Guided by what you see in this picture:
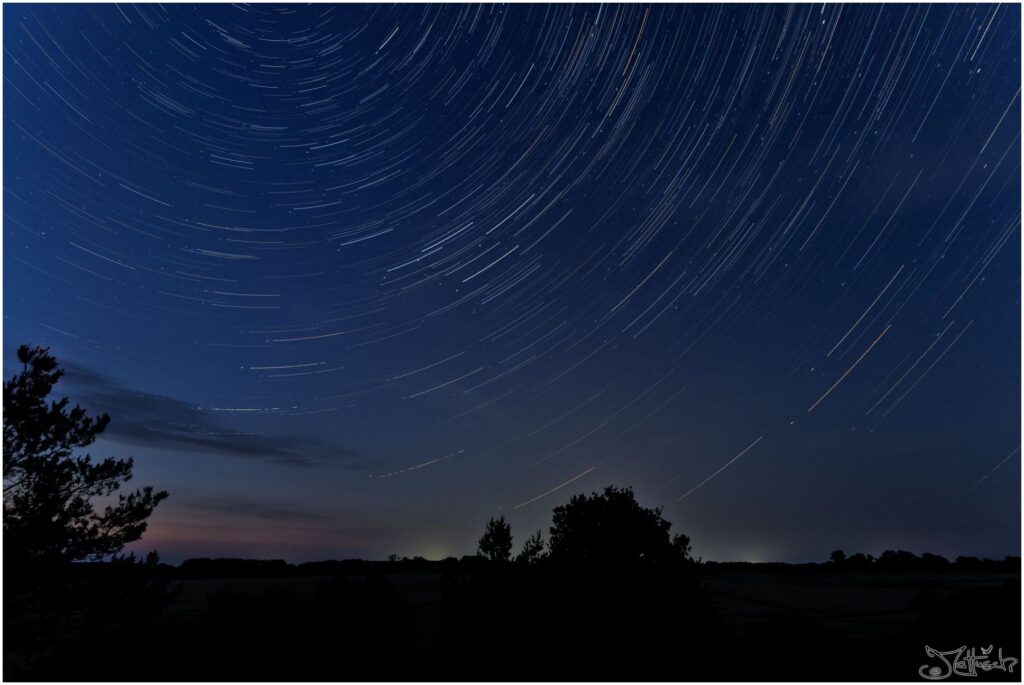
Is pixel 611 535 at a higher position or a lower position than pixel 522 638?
higher

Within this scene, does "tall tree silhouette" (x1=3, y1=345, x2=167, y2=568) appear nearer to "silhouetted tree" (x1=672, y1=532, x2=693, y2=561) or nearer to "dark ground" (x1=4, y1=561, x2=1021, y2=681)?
"dark ground" (x1=4, y1=561, x2=1021, y2=681)

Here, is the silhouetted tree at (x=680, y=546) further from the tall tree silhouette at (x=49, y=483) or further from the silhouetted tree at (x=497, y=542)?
the tall tree silhouette at (x=49, y=483)

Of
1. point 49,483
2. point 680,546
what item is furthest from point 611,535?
point 49,483

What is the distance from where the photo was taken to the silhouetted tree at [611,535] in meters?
12.9

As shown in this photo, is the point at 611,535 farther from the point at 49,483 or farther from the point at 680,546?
the point at 49,483

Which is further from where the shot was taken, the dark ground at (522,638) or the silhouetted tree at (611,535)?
the silhouetted tree at (611,535)

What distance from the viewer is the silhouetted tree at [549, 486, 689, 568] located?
12.9m

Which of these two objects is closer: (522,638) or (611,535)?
(522,638)

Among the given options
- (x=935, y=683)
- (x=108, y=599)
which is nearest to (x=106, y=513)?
(x=108, y=599)

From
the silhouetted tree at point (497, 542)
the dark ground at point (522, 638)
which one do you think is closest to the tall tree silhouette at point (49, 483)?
the dark ground at point (522, 638)

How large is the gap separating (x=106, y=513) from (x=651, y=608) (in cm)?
1308

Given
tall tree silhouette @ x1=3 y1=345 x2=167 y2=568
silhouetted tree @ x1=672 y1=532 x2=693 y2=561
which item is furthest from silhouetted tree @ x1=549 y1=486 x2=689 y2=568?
tall tree silhouette @ x1=3 y1=345 x2=167 y2=568

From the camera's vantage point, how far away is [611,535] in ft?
43.0

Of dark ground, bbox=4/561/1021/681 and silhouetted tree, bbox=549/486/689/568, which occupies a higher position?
silhouetted tree, bbox=549/486/689/568
